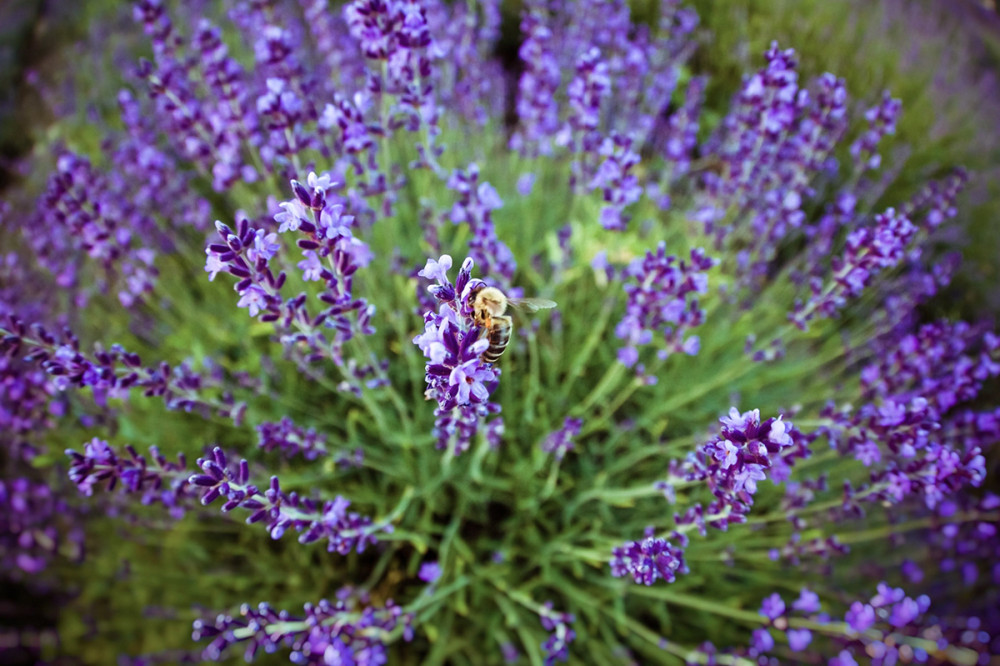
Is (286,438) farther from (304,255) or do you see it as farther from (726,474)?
(726,474)

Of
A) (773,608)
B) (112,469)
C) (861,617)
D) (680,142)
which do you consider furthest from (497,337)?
(680,142)

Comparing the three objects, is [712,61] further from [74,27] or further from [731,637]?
[74,27]

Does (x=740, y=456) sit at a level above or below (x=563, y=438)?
below

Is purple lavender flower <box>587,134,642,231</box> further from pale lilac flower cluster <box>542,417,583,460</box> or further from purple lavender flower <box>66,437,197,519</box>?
purple lavender flower <box>66,437,197,519</box>

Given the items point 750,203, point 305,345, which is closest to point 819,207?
point 750,203

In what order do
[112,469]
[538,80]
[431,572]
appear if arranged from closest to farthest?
1. [112,469]
2. [431,572]
3. [538,80]
